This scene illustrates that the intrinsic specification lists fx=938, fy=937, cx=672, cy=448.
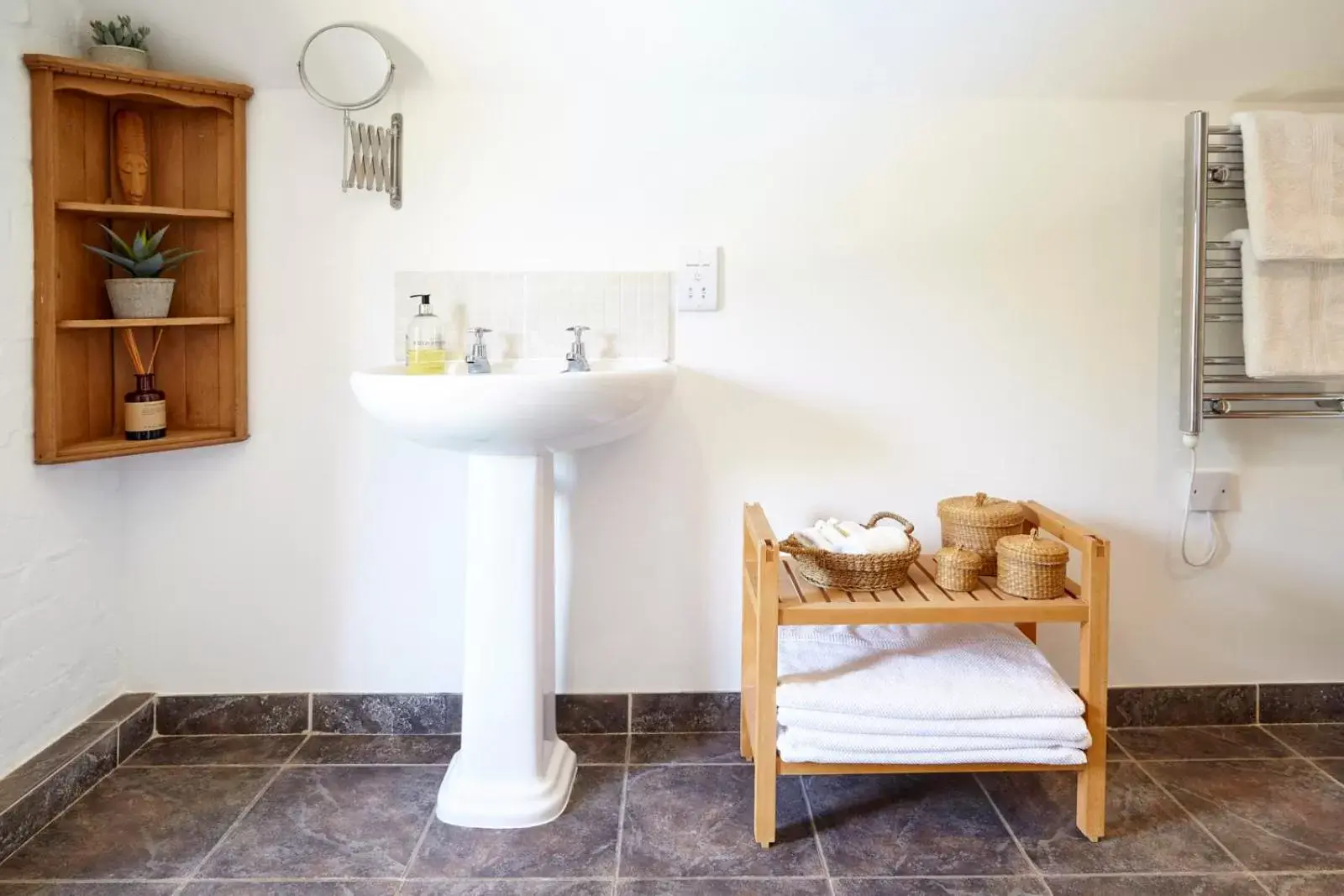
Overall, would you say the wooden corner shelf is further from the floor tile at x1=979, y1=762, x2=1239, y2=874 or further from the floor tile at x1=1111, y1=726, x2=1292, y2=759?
the floor tile at x1=1111, y1=726, x2=1292, y2=759

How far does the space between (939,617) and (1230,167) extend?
1.16 metres

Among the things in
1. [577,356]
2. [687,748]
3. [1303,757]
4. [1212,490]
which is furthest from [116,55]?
[1303,757]

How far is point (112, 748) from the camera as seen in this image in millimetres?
1868

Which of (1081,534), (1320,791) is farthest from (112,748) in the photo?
(1320,791)

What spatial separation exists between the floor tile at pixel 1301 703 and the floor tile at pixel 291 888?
6.11 feet

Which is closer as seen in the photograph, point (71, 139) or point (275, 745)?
point (71, 139)

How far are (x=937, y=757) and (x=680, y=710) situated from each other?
65 centimetres

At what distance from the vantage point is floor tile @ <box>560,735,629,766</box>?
6.28ft

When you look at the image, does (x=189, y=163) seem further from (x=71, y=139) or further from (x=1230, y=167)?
(x=1230, y=167)

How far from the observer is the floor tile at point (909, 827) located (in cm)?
154

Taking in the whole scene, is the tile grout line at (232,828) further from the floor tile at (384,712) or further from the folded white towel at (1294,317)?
the folded white towel at (1294,317)

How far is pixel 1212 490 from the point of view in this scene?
201 centimetres

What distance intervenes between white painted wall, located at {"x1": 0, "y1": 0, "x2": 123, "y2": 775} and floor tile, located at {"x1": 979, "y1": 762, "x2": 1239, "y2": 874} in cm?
179

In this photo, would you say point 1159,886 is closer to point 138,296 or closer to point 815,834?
point 815,834
